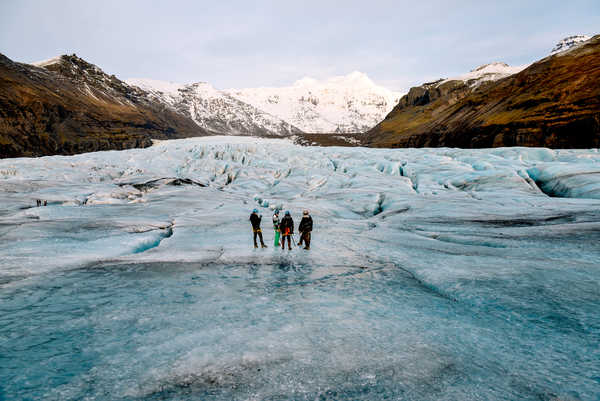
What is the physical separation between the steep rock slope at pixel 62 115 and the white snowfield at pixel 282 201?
7726 centimetres

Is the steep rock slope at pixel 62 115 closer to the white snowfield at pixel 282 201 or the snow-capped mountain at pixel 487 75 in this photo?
the white snowfield at pixel 282 201

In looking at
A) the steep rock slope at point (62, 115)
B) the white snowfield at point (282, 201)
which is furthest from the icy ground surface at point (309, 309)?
the steep rock slope at point (62, 115)

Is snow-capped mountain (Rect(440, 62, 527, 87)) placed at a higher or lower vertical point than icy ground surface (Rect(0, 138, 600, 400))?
higher

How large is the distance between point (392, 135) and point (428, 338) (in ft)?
347

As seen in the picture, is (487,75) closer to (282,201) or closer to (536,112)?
(536,112)

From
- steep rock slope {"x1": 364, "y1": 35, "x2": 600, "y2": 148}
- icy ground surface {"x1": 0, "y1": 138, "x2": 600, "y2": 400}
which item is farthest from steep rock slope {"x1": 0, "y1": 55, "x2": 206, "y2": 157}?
icy ground surface {"x1": 0, "y1": 138, "x2": 600, "y2": 400}

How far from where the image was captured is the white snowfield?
32.3 ft

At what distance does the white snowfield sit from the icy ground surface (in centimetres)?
17

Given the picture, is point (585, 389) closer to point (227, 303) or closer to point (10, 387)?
point (227, 303)

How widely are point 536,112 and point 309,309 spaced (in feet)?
211

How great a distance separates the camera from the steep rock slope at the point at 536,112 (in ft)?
154

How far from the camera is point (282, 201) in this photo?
917 inches

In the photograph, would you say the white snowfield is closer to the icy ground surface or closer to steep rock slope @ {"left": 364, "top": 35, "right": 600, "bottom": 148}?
the icy ground surface

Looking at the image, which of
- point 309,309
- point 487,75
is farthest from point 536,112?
point 487,75
